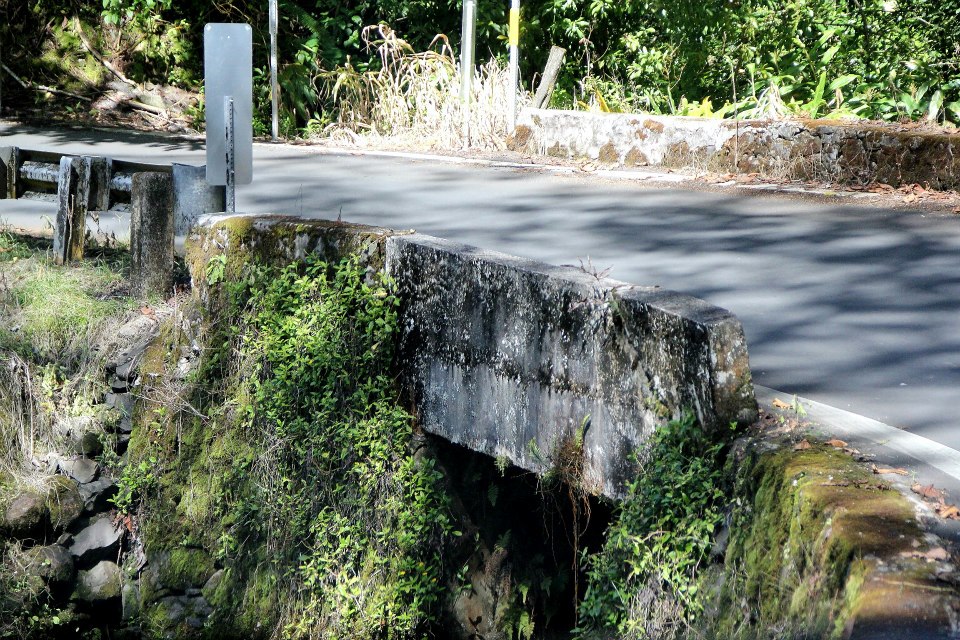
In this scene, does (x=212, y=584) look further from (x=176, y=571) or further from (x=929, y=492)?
(x=929, y=492)

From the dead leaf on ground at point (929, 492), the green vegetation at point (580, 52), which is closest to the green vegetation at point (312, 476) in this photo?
the dead leaf on ground at point (929, 492)

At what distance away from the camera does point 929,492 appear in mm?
3506

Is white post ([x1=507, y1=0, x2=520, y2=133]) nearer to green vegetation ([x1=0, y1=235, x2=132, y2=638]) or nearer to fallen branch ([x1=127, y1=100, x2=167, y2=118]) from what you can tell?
fallen branch ([x1=127, y1=100, x2=167, y2=118])

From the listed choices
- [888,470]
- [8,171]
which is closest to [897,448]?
[888,470]

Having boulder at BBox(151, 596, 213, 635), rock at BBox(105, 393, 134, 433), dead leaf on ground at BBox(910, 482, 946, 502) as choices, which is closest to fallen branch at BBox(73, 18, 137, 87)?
rock at BBox(105, 393, 134, 433)

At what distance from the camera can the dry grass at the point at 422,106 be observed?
1414 cm

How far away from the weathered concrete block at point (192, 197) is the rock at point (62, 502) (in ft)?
5.87

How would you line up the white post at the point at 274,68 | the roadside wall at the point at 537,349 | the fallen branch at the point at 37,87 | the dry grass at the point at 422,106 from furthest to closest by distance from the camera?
the fallen branch at the point at 37,87 → the white post at the point at 274,68 → the dry grass at the point at 422,106 → the roadside wall at the point at 537,349

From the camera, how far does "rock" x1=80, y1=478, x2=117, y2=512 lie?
6777 millimetres

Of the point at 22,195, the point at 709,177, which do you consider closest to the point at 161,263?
the point at 22,195

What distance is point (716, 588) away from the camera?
12.8ft

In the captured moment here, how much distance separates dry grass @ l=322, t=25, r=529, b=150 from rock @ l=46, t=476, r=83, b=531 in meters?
8.30

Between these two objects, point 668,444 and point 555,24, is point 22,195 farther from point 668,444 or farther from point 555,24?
point 555,24

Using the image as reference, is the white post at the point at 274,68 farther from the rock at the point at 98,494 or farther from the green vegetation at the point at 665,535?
the green vegetation at the point at 665,535
